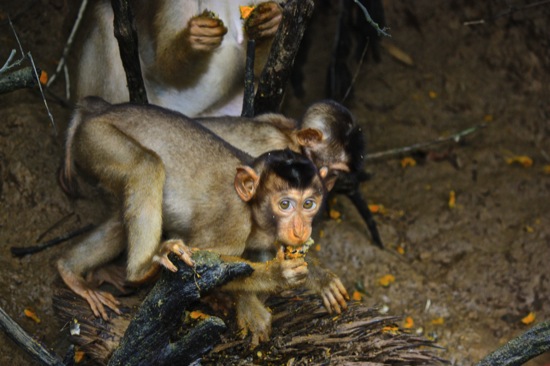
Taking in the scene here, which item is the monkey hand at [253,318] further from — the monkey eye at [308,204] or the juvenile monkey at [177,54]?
the juvenile monkey at [177,54]

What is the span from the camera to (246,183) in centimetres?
504

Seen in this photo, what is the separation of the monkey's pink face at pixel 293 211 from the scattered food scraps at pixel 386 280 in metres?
1.99

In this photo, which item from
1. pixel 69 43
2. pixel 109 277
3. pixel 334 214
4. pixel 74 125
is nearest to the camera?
pixel 109 277

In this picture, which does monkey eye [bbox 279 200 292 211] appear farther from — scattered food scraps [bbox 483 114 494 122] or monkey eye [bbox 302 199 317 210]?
scattered food scraps [bbox 483 114 494 122]

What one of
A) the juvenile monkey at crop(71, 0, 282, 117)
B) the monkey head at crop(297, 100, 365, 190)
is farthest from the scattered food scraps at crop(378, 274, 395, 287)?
the juvenile monkey at crop(71, 0, 282, 117)

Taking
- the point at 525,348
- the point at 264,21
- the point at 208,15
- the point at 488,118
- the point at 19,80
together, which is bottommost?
the point at 488,118

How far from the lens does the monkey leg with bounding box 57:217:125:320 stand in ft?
17.0

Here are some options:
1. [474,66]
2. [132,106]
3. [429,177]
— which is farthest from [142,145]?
[474,66]

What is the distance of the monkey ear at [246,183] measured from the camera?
4988mm

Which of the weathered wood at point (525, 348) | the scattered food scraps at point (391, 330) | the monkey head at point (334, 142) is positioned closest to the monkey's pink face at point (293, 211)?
the monkey head at point (334, 142)

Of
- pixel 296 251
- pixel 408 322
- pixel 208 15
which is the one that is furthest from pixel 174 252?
pixel 408 322

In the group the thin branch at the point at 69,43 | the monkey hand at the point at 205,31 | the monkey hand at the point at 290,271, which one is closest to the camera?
the monkey hand at the point at 290,271

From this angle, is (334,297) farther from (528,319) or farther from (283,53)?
(528,319)

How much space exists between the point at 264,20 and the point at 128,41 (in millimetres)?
966
